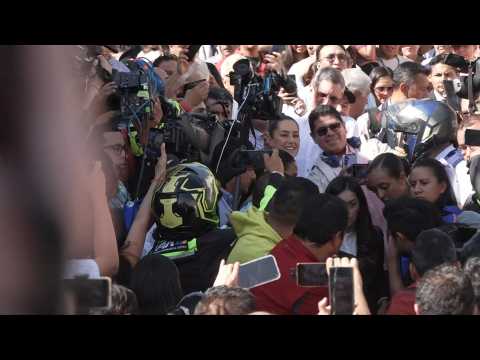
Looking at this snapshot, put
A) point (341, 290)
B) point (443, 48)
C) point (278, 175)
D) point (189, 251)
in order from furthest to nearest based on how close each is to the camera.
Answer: point (443, 48), point (278, 175), point (189, 251), point (341, 290)

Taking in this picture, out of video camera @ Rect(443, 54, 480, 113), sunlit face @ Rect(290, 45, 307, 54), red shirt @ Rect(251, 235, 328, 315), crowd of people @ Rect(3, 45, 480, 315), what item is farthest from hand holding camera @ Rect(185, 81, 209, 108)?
video camera @ Rect(443, 54, 480, 113)

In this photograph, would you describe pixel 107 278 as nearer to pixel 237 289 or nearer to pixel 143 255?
pixel 143 255

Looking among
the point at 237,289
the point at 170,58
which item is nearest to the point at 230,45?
the point at 170,58

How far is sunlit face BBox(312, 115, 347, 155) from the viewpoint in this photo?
17.3 ft

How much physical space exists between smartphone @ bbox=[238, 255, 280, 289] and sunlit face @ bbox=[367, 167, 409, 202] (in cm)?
69

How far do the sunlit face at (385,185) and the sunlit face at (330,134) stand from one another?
226mm

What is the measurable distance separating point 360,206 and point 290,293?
0.62 metres

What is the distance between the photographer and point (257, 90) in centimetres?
528

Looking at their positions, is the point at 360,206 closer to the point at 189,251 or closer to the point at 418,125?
the point at 418,125

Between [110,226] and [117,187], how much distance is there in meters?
0.22

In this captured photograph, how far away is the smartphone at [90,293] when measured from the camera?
5.07 metres

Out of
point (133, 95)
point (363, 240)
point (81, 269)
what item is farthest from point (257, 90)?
point (81, 269)

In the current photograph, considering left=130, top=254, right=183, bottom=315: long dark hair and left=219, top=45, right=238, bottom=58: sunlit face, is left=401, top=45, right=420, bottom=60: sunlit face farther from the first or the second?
left=130, top=254, right=183, bottom=315: long dark hair

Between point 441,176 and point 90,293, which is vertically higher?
point 441,176
